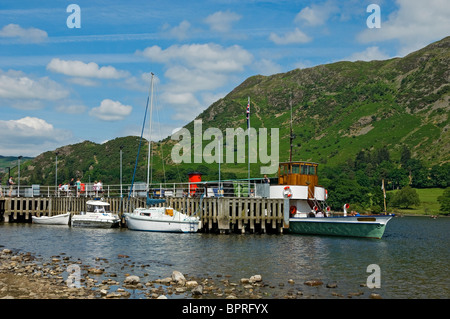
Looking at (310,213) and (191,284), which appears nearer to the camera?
(191,284)

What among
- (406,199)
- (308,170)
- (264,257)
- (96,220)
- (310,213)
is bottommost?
(406,199)

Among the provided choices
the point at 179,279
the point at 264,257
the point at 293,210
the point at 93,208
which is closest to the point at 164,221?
the point at 93,208

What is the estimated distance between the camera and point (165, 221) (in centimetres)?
4800

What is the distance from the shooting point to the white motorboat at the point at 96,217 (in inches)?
2137

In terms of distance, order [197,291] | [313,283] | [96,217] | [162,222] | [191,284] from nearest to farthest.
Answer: [197,291], [191,284], [313,283], [162,222], [96,217]

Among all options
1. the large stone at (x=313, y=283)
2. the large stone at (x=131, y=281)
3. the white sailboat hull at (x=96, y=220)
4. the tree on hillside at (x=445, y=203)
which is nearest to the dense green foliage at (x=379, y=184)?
the tree on hillside at (x=445, y=203)

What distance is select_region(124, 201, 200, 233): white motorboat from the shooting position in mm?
47719

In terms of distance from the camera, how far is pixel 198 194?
175ft

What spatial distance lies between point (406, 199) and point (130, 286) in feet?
502

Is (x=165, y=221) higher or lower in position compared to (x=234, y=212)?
lower

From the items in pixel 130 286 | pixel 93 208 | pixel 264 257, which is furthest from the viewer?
pixel 93 208

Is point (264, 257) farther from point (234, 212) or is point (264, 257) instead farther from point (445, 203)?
point (445, 203)
